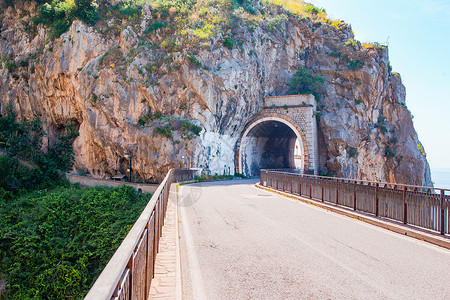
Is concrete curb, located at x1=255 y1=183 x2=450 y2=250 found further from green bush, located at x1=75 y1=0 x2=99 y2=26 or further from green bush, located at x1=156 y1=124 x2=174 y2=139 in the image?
green bush, located at x1=75 y1=0 x2=99 y2=26

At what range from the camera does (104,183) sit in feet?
92.6

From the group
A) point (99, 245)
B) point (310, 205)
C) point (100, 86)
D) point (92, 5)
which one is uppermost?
point (92, 5)

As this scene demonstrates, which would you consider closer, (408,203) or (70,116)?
(408,203)

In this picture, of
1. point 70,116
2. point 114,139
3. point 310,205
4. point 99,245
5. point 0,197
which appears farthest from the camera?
point 70,116

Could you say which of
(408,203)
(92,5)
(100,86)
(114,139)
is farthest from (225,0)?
(408,203)

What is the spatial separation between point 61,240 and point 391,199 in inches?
675

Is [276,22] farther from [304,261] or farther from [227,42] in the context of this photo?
[304,261]

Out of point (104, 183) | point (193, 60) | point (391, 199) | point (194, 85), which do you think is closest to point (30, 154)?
point (104, 183)

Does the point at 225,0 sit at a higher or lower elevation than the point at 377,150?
higher

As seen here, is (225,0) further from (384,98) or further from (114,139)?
(384,98)

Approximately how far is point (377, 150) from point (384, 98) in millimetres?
8154

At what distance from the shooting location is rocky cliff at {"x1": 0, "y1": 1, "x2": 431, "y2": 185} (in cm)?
2917

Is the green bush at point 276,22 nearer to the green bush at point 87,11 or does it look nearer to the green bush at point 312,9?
the green bush at point 312,9

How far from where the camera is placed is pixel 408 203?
27.1 feet
